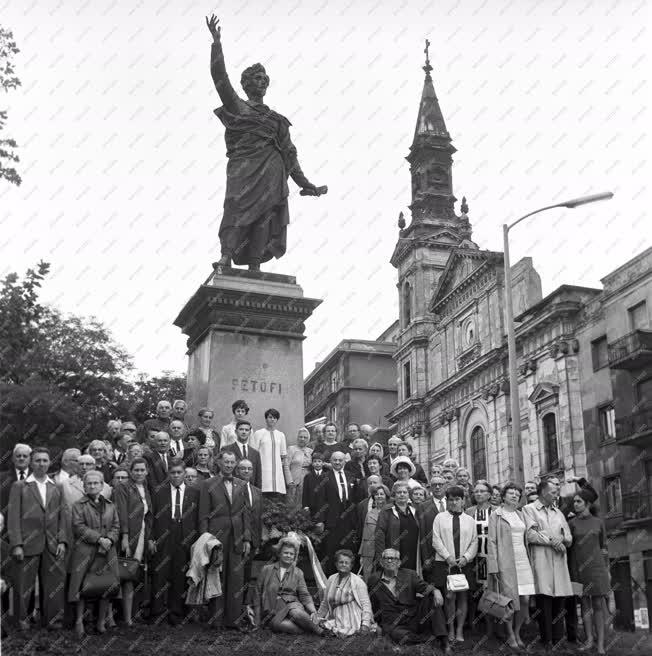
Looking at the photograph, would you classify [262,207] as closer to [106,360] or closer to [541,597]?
[541,597]

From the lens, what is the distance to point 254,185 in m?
12.6

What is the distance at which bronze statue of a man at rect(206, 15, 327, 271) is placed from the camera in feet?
41.1

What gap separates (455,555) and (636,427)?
24.5 meters

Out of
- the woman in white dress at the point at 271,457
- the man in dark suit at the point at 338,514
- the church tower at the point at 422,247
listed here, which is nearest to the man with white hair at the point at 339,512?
the man in dark suit at the point at 338,514

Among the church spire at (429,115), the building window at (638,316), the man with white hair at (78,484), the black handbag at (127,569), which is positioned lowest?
the black handbag at (127,569)

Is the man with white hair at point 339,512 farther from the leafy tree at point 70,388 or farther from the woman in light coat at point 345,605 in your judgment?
the leafy tree at point 70,388

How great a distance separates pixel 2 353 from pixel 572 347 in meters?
26.8

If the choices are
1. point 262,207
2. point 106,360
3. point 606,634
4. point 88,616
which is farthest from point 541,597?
point 106,360

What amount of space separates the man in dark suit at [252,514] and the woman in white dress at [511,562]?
2463 millimetres

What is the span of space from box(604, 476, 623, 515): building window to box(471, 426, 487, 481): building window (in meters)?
10.7

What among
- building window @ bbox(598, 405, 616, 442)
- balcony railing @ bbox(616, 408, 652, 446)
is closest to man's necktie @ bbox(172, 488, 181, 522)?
balcony railing @ bbox(616, 408, 652, 446)

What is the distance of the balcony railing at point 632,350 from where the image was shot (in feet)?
105

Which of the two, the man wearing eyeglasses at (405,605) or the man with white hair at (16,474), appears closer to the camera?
the man with white hair at (16,474)

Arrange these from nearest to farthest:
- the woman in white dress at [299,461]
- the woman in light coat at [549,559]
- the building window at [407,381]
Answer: the woman in light coat at [549,559], the woman in white dress at [299,461], the building window at [407,381]
